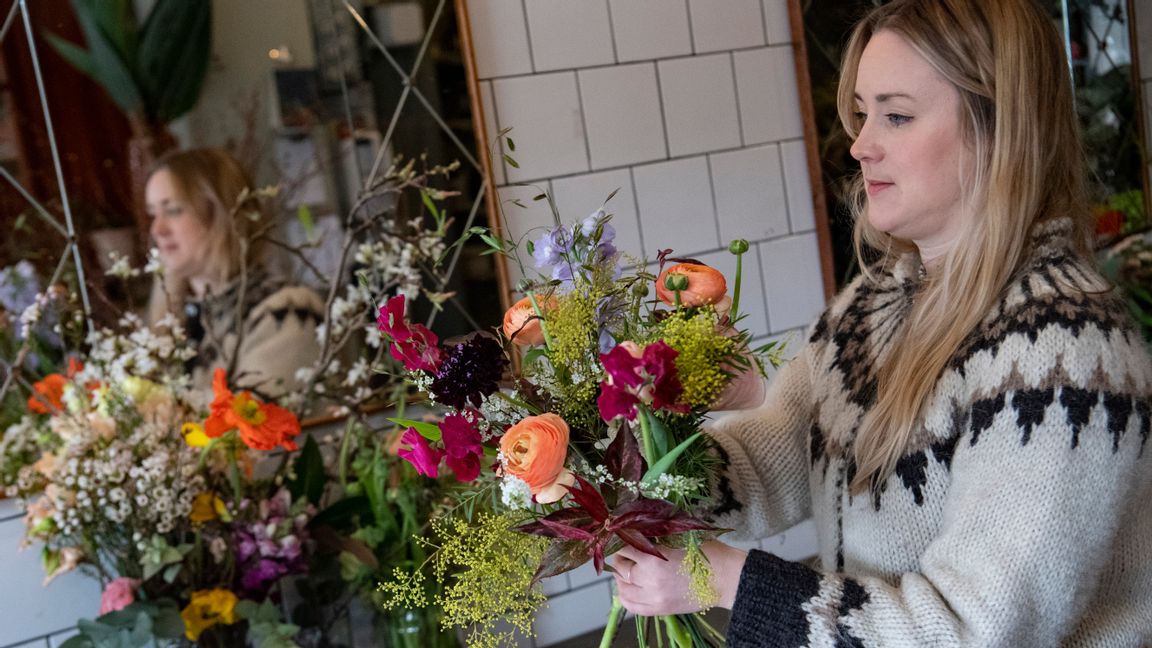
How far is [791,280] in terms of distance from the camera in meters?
1.74

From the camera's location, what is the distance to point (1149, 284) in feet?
6.02

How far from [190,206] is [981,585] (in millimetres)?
1019

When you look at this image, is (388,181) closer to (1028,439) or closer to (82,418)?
(82,418)

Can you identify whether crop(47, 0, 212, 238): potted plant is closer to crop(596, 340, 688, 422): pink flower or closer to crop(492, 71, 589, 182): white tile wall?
crop(492, 71, 589, 182): white tile wall

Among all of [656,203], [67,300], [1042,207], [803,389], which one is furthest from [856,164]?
[67,300]

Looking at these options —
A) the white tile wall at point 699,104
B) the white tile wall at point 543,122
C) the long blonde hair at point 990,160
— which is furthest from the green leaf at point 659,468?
the white tile wall at point 699,104

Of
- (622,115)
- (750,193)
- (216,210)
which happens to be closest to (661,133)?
(622,115)

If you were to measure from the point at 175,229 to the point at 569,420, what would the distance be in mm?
753

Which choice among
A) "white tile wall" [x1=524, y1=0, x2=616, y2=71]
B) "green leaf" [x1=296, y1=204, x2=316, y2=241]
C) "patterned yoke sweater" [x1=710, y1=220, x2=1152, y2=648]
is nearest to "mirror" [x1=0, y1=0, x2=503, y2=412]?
"green leaf" [x1=296, y1=204, x2=316, y2=241]

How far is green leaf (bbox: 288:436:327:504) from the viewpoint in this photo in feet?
4.38

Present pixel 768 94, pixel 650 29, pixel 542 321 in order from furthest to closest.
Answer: pixel 768 94 < pixel 650 29 < pixel 542 321

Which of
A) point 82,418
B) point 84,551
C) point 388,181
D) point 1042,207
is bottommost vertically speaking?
point 84,551

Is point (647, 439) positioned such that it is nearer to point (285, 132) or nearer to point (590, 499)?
point (590, 499)

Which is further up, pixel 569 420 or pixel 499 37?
pixel 499 37
